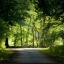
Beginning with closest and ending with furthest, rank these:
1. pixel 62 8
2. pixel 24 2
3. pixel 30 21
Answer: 1. pixel 62 8
2. pixel 24 2
3. pixel 30 21

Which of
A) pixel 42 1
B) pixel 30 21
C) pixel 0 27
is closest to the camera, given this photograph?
pixel 42 1

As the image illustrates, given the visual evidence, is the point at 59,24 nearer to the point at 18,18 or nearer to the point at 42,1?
the point at 18,18

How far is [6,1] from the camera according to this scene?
22219 millimetres

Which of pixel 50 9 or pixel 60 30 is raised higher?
pixel 50 9

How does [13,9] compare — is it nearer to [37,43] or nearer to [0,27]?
[0,27]

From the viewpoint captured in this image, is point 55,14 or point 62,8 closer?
point 62,8

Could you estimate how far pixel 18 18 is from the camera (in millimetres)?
26516

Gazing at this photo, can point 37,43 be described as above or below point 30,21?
below

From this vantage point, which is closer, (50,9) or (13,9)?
(50,9)

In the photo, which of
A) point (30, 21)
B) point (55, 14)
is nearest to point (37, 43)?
point (30, 21)

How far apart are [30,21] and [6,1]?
177 ft

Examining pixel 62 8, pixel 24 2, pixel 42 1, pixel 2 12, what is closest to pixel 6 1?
pixel 2 12

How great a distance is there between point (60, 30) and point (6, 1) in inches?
302

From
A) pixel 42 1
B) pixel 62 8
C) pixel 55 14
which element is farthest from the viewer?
pixel 55 14
